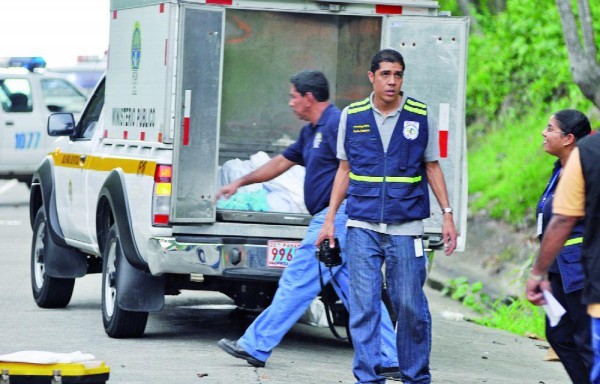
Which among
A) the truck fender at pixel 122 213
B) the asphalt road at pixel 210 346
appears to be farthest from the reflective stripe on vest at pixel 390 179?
the truck fender at pixel 122 213

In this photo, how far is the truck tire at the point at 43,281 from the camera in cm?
1164

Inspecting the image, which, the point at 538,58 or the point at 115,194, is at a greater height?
the point at 538,58

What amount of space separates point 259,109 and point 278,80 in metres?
0.31

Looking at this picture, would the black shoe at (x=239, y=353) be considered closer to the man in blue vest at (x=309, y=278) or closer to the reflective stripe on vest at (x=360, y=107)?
the man in blue vest at (x=309, y=278)

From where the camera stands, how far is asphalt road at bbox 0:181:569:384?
8.55 meters

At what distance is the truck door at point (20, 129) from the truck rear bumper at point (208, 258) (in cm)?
1446

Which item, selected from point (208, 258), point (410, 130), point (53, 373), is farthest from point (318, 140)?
point (53, 373)

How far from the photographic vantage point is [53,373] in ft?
20.2

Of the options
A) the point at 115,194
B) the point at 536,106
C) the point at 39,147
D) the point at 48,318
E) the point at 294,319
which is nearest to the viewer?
the point at 294,319

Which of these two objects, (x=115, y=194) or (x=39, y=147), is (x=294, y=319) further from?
(x=39, y=147)

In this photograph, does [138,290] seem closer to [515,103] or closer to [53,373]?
[53,373]

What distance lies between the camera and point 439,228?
9.62 m

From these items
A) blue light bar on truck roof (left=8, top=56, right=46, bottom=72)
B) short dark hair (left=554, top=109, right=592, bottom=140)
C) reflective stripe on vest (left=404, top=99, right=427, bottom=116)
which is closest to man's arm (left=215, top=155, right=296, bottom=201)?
reflective stripe on vest (left=404, top=99, right=427, bottom=116)

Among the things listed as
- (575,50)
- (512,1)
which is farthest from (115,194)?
(512,1)
